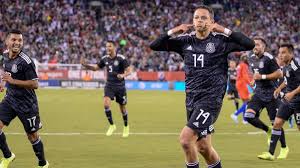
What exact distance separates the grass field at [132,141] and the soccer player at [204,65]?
335cm

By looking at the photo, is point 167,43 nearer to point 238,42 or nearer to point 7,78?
point 238,42

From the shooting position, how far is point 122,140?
699 inches

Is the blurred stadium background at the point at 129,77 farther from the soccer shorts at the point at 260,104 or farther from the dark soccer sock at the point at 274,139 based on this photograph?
the soccer shorts at the point at 260,104

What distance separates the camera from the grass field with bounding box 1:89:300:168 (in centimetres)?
1332

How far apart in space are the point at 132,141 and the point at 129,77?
29521 mm

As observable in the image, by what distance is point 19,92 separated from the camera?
38.7ft

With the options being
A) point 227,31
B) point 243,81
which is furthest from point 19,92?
point 243,81

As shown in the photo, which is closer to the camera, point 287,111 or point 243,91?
point 287,111

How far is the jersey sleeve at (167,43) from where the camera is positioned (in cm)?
968

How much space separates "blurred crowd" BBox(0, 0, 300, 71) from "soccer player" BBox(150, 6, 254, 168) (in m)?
37.2

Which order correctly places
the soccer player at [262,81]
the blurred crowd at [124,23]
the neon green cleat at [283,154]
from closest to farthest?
1. the neon green cleat at [283,154]
2. the soccer player at [262,81]
3. the blurred crowd at [124,23]

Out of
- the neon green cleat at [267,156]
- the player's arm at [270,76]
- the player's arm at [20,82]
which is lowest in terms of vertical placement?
the neon green cleat at [267,156]

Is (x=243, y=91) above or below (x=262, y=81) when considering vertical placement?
below

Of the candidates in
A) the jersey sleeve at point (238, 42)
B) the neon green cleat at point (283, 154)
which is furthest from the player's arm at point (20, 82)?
the neon green cleat at point (283, 154)
